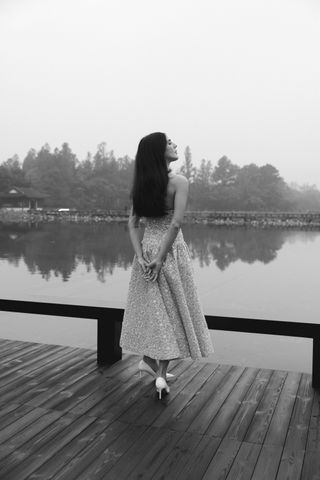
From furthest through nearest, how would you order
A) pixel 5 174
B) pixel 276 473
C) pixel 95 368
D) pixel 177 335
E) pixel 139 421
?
pixel 5 174
pixel 95 368
pixel 177 335
pixel 139 421
pixel 276 473

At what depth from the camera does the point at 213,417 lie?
1989mm

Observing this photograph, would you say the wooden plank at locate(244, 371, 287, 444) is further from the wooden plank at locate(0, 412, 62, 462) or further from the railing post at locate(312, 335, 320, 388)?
the wooden plank at locate(0, 412, 62, 462)

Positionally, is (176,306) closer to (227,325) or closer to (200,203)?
(227,325)

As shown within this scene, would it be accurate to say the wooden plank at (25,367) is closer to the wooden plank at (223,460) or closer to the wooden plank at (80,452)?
the wooden plank at (80,452)

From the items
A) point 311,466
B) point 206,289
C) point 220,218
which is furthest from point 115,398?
point 220,218

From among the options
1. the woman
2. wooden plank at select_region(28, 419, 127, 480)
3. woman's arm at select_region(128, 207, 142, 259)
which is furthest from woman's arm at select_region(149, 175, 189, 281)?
wooden plank at select_region(28, 419, 127, 480)

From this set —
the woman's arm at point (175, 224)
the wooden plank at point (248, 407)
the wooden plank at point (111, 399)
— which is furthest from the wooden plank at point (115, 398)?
the woman's arm at point (175, 224)

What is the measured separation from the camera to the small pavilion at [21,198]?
44.5m

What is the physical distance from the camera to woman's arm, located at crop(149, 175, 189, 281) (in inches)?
82.4

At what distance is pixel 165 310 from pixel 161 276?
147 mm

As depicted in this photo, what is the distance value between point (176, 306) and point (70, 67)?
143746 millimetres

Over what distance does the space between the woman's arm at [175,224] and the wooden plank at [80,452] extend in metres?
0.64

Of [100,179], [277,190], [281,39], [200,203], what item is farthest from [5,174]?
[281,39]

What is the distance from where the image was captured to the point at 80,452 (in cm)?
169
